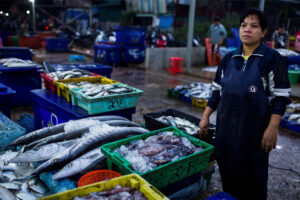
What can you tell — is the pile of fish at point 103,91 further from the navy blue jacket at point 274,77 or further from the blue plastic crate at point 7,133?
the navy blue jacket at point 274,77

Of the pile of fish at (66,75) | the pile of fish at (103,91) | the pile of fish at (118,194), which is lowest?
the pile of fish at (118,194)

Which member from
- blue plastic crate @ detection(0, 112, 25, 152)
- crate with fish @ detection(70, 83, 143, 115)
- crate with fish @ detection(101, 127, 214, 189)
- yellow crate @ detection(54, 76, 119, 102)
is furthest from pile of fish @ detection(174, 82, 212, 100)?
blue plastic crate @ detection(0, 112, 25, 152)

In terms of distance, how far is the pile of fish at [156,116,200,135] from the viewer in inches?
138

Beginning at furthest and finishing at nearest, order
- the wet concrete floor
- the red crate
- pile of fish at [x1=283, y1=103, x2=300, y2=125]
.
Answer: pile of fish at [x1=283, y1=103, x2=300, y2=125] < the red crate < the wet concrete floor

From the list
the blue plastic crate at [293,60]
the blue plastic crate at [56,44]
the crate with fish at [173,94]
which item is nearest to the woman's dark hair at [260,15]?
the crate with fish at [173,94]

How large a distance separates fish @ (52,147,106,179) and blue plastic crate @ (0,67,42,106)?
419 cm

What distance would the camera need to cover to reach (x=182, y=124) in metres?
3.73

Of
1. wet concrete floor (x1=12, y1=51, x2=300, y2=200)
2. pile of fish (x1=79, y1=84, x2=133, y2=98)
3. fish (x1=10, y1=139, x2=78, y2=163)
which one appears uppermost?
pile of fish (x1=79, y1=84, x2=133, y2=98)

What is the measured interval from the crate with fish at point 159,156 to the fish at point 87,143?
0.25m

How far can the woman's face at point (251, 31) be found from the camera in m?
2.41

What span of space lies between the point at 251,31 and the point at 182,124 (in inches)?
66.6

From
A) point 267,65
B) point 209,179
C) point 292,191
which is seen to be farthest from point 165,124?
point 292,191

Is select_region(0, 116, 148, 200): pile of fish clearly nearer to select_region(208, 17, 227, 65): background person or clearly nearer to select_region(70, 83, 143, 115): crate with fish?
select_region(70, 83, 143, 115): crate with fish

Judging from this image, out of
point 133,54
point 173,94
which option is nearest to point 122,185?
point 173,94
